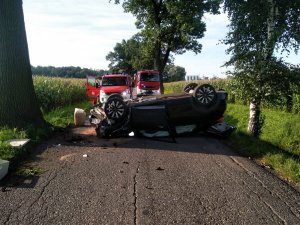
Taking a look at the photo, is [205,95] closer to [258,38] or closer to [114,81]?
[258,38]

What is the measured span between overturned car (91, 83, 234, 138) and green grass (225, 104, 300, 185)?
3.94 ft

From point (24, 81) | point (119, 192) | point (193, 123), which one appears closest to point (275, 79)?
point (193, 123)

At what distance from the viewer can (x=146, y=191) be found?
5277mm

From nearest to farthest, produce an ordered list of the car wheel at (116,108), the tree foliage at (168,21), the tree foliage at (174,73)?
the car wheel at (116,108)
the tree foliage at (168,21)
the tree foliage at (174,73)

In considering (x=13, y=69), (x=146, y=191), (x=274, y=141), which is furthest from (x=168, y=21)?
(x=146, y=191)

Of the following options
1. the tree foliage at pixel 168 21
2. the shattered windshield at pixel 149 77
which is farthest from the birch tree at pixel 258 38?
the tree foliage at pixel 168 21

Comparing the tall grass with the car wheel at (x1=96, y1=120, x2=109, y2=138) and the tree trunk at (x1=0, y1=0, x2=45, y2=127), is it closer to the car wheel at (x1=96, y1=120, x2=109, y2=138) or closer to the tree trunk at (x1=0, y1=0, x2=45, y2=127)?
the tree trunk at (x1=0, y1=0, x2=45, y2=127)

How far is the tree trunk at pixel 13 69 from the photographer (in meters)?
9.49

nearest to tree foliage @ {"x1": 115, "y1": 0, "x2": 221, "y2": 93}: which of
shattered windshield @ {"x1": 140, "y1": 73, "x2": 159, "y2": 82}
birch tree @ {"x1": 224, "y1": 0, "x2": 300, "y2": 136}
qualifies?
shattered windshield @ {"x1": 140, "y1": 73, "x2": 159, "y2": 82}

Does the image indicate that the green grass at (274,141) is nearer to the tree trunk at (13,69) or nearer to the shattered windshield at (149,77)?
the tree trunk at (13,69)

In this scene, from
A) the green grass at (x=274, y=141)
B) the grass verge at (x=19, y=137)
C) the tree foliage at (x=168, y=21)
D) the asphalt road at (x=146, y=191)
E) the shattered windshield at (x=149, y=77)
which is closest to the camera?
the asphalt road at (x=146, y=191)

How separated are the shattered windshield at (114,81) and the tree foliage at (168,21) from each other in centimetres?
1271

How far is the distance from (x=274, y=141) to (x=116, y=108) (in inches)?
232

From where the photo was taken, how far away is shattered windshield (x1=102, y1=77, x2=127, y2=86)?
20.2 metres
